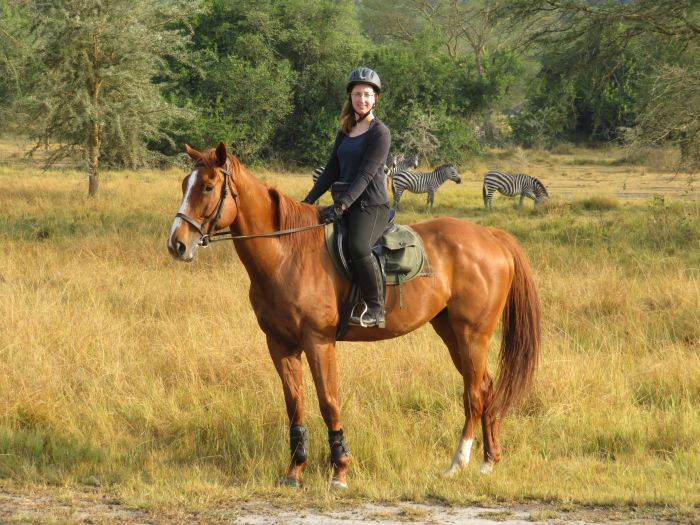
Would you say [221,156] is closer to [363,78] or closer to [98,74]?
[363,78]

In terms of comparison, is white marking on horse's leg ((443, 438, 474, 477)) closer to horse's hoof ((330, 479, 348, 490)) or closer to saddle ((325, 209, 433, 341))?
horse's hoof ((330, 479, 348, 490))

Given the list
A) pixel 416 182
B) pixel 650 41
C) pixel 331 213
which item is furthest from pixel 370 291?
pixel 416 182

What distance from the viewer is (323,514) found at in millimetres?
4531

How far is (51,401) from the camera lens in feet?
20.2

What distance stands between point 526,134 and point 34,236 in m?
29.7

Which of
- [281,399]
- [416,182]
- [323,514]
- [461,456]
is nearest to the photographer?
[323,514]

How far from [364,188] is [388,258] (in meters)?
0.48

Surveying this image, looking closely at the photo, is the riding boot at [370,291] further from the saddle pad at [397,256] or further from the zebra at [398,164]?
the zebra at [398,164]

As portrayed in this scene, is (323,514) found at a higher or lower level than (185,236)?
lower

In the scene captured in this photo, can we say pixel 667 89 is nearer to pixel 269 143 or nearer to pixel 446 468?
pixel 446 468

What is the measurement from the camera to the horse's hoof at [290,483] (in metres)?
5.07

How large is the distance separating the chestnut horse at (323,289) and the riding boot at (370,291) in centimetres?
14

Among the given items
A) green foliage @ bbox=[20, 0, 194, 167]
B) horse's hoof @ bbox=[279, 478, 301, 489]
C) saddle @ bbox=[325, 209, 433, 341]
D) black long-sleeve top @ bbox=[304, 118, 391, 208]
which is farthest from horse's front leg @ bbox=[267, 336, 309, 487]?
green foliage @ bbox=[20, 0, 194, 167]

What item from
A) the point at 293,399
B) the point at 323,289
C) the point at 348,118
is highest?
the point at 348,118
